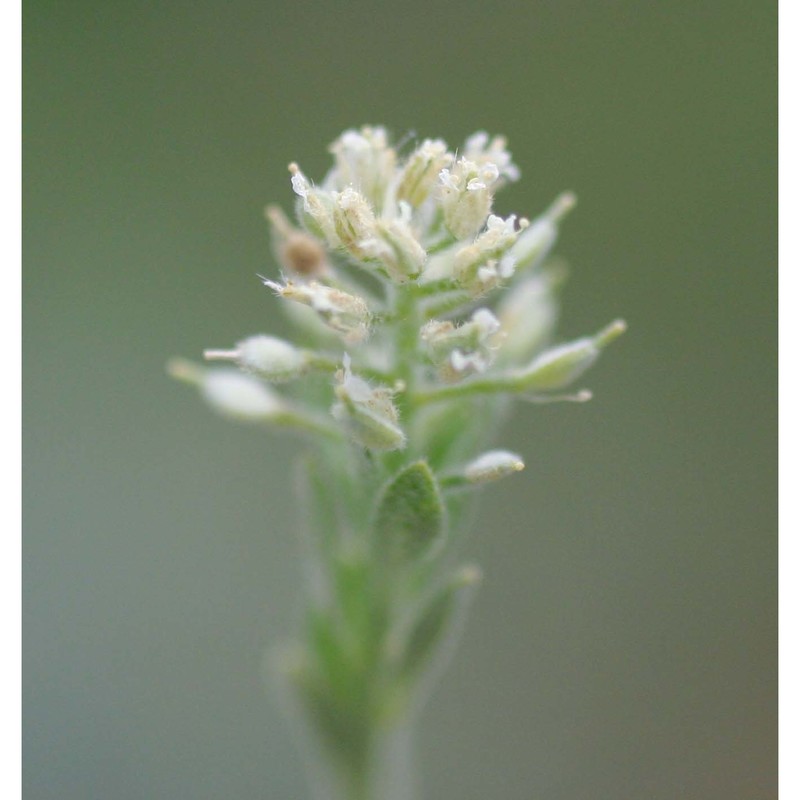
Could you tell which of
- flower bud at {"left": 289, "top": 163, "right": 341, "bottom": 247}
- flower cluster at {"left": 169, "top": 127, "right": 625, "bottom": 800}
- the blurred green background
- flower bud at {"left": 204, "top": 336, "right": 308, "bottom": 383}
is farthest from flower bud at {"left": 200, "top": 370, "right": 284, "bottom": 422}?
the blurred green background

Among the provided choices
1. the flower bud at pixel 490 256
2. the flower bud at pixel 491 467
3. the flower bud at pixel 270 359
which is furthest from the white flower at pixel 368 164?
the flower bud at pixel 491 467

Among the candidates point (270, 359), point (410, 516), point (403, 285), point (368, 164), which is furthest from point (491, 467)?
point (368, 164)

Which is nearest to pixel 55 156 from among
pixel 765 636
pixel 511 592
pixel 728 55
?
pixel 511 592

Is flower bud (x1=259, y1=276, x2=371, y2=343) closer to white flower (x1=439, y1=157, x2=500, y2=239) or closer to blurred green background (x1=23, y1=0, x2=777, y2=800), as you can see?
white flower (x1=439, y1=157, x2=500, y2=239)

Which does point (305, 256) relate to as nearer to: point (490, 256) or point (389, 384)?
point (389, 384)

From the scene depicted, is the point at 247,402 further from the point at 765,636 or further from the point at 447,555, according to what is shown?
the point at 765,636
